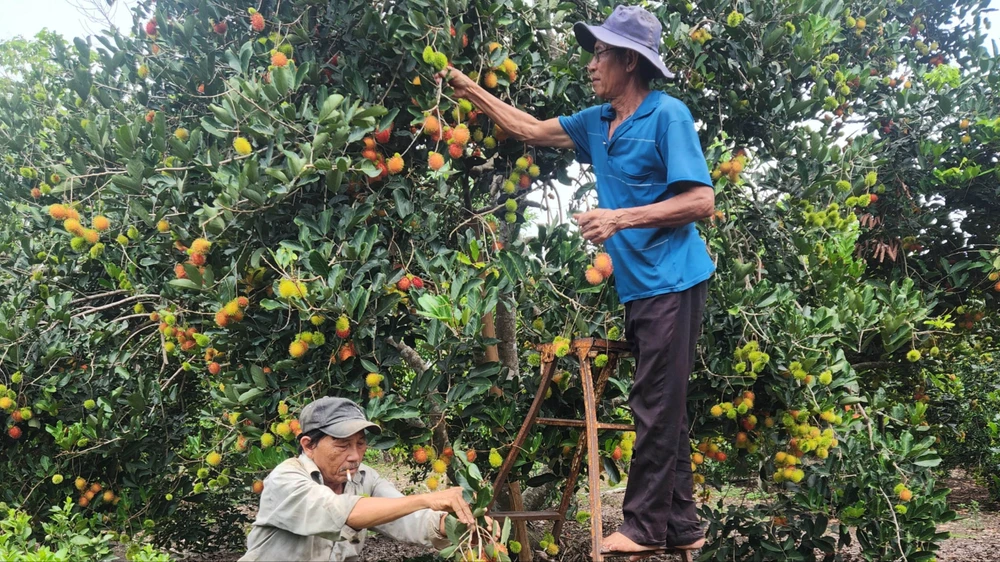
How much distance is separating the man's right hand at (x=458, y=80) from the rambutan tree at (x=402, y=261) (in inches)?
2.3

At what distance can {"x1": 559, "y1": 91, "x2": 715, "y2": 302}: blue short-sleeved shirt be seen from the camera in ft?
7.15

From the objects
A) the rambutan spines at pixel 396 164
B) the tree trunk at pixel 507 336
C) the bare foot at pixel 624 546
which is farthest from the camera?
the tree trunk at pixel 507 336

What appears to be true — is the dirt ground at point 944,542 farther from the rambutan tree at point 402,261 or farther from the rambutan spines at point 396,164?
the rambutan spines at point 396,164

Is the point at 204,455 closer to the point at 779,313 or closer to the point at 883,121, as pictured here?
the point at 779,313

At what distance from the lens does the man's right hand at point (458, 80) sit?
2461 mm

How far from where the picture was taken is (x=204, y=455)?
3461 millimetres

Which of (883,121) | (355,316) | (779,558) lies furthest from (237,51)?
(883,121)

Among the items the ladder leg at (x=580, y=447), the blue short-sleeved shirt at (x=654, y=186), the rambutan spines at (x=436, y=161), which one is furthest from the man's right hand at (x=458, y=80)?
the ladder leg at (x=580, y=447)

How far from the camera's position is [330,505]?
1903 mm

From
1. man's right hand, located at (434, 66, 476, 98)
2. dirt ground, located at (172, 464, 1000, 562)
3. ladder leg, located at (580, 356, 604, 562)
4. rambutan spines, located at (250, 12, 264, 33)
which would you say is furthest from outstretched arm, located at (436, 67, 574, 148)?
dirt ground, located at (172, 464, 1000, 562)

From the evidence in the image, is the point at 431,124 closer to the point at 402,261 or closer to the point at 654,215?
the point at 402,261

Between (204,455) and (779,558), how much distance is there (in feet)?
7.81

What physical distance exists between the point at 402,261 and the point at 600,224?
0.76 meters

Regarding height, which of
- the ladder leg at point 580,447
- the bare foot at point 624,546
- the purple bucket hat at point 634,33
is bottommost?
the bare foot at point 624,546
